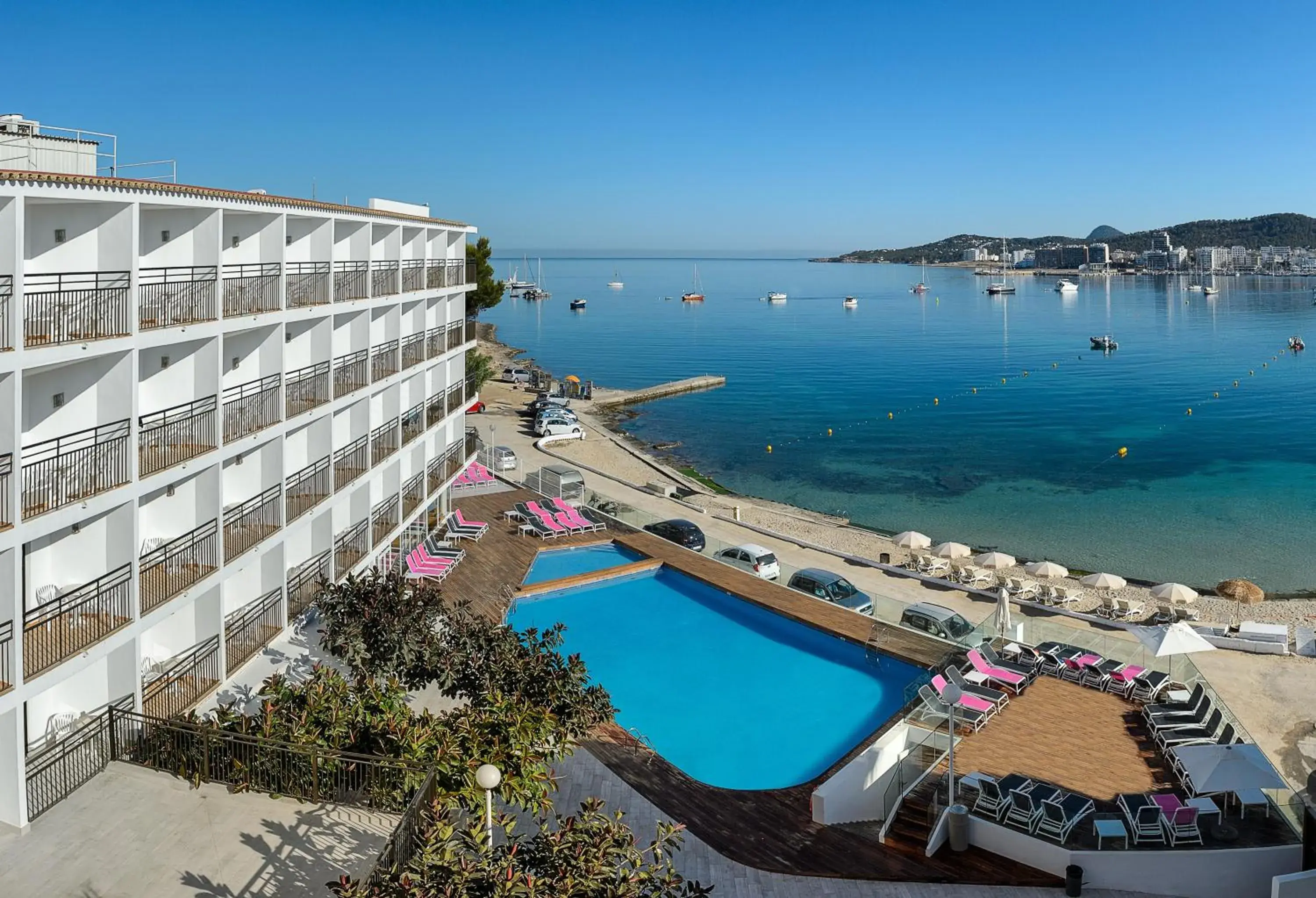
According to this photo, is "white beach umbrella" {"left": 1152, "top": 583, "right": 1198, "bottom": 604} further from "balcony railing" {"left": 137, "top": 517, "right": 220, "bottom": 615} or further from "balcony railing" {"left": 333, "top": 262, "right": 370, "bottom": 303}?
"balcony railing" {"left": 137, "top": 517, "right": 220, "bottom": 615}

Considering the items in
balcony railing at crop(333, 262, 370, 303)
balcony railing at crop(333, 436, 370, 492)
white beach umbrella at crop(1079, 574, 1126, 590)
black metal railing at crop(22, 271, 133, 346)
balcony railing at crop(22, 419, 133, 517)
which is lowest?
white beach umbrella at crop(1079, 574, 1126, 590)

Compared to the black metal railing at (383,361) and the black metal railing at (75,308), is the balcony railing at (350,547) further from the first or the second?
the black metal railing at (75,308)

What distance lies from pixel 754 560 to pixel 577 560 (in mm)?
4945

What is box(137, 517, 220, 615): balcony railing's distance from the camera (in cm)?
1492

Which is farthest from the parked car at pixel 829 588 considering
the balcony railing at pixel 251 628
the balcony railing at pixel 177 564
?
the balcony railing at pixel 177 564

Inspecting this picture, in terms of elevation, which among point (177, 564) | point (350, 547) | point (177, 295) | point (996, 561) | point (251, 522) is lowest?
point (996, 561)

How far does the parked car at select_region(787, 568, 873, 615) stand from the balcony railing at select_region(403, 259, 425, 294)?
1247cm

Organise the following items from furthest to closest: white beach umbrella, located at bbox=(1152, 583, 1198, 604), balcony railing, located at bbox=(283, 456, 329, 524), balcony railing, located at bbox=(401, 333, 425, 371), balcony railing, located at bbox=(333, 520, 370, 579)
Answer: white beach umbrella, located at bbox=(1152, 583, 1198, 604) → balcony railing, located at bbox=(401, 333, 425, 371) → balcony railing, located at bbox=(333, 520, 370, 579) → balcony railing, located at bbox=(283, 456, 329, 524)

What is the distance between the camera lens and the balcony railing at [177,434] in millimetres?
15078

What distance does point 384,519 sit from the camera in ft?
82.2

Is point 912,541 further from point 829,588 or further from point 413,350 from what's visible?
point 413,350

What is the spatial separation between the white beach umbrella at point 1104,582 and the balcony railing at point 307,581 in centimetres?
2328

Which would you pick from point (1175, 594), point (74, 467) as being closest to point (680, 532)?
point (1175, 594)

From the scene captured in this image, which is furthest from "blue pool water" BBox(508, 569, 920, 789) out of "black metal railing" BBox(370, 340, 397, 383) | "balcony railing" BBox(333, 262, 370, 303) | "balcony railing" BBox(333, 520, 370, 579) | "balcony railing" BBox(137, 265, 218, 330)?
"balcony railing" BBox(137, 265, 218, 330)
